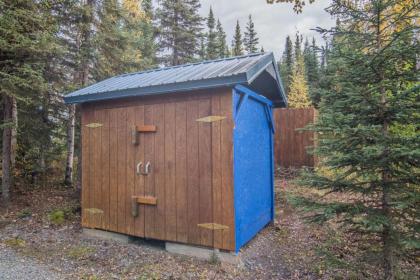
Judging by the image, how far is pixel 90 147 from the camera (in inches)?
193

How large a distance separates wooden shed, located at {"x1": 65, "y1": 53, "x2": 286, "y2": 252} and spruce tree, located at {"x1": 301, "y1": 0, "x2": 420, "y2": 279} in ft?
3.52

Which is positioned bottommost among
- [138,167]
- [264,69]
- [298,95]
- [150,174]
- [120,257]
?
[120,257]

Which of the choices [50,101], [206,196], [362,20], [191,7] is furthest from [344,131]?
[191,7]

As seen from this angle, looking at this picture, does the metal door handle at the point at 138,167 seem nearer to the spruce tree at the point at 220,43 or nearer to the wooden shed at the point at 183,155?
the wooden shed at the point at 183,155

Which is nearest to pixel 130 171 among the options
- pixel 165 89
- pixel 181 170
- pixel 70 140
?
pixel 181 170

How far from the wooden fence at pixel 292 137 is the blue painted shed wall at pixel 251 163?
4341 millimetres

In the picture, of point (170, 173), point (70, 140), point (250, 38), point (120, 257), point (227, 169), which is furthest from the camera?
point (250, 38)

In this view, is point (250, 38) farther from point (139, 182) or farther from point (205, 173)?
point (205, 173)

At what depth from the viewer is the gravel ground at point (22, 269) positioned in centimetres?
328

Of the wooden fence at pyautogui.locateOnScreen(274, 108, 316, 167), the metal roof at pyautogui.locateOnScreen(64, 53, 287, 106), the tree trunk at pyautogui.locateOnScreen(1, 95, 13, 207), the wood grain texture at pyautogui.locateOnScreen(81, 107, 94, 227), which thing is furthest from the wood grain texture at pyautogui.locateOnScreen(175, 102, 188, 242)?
the wooden fence at pyautogui.locateOnScreen(274, 108, 316, 167)

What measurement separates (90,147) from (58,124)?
134 inches

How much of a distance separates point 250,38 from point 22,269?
29.8m

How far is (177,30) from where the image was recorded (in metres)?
15.0

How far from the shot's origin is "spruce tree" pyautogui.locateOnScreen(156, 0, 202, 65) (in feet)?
49.0
